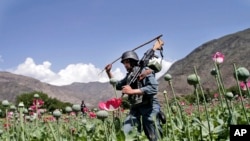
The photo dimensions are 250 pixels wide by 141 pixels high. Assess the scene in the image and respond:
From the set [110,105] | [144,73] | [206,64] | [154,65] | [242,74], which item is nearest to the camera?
[242,74]

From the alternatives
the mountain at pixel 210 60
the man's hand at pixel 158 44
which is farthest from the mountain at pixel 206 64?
the man's hand at pixel 158 44

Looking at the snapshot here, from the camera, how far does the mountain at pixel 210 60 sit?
255 ft

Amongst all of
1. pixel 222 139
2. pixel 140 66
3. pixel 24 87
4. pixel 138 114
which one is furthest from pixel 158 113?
pixel 24 87

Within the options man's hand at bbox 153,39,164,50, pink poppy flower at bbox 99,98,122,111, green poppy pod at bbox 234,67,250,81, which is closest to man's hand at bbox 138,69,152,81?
man's hand at bbox 153,39,164,50

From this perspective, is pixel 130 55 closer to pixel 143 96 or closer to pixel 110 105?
pixel 143 96

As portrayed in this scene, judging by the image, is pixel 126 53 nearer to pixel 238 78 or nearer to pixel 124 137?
pixel 124 137

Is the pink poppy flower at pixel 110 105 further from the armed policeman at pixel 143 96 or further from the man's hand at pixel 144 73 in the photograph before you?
the man's hand at pixel 144 73

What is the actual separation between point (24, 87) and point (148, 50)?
152 metres

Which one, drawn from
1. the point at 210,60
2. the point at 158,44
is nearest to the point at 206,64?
the point at 210,60

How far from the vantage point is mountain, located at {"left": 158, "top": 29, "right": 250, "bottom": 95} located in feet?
255

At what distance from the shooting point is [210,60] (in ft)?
325

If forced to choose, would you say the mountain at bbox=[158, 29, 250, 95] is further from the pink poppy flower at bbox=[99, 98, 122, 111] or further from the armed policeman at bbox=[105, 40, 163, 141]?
the pink poppy flower at bbox=[99, 98, 122, 111]

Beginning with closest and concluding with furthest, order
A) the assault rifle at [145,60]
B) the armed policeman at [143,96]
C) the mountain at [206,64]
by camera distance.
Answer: the armed policeman at [143,96]
the assault rifle at [145,60]
the mountain at [206,64]

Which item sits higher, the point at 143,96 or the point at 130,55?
the point at 130,55
